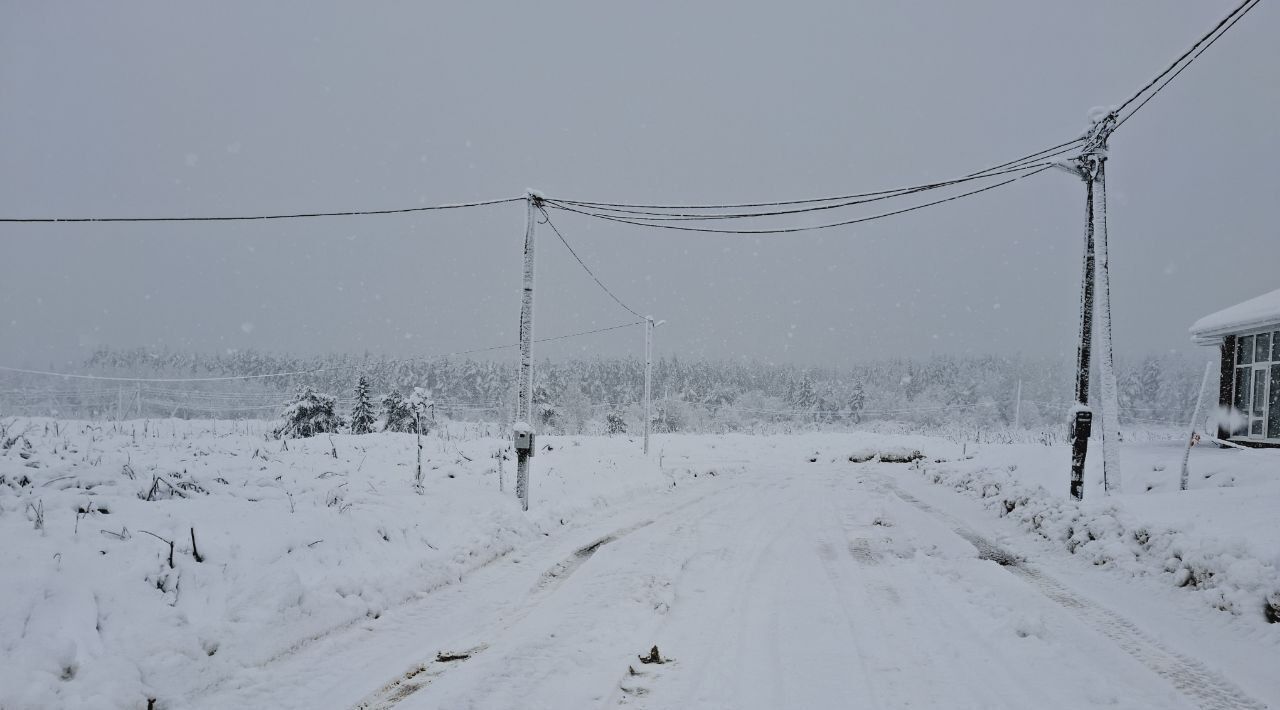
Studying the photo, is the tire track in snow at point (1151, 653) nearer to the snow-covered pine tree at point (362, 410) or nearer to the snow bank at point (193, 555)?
the snow bank at point (193, 555)

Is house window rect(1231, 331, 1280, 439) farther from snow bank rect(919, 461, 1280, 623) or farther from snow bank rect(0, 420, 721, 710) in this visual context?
snow bank rect(0, 420, 721, 710)

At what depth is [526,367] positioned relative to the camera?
457 inches

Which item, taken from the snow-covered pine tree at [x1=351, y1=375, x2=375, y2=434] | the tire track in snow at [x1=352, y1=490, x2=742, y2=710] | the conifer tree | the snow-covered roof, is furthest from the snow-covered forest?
the tire track in snow at [x1=352, y1=490, x2=742, y2=710]

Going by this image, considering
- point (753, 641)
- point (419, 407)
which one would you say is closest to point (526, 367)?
point (753, 641)

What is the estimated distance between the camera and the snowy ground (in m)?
4.18

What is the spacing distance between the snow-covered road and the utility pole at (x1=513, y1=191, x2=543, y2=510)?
8.54 feet

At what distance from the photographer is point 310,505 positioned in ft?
24.8

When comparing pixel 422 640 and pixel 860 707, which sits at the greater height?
pixel 860 707

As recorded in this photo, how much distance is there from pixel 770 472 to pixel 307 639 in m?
18.6

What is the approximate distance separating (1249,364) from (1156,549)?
52.1ft

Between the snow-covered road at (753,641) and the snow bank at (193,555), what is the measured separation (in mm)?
380

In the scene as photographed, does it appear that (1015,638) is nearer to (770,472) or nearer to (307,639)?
(307,639)

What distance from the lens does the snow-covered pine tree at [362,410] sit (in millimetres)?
40969

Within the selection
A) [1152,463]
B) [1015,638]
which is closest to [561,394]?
[1152,463]
